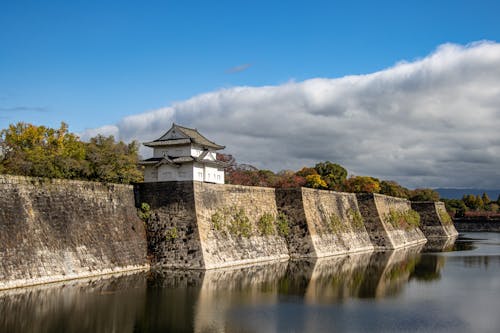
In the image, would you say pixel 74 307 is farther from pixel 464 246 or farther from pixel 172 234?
pixel 464 246

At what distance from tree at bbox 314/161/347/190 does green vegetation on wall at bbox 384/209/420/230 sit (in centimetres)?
1216

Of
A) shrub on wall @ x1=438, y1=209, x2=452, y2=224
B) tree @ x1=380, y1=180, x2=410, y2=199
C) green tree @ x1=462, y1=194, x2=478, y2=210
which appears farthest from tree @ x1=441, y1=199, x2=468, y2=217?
shrub on wall @ x1=438, y1=209, x2=452, y2=224

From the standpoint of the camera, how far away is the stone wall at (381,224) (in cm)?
3875

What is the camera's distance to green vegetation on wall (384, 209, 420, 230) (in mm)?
43072

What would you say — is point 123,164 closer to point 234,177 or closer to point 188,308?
point 188,308

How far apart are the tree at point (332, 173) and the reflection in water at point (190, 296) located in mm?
37594

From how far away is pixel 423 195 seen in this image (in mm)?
79438

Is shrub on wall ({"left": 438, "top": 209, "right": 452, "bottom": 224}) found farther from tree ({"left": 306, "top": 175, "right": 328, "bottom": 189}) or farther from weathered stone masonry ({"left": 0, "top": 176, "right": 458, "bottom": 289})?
weathered stone masonry ({"left": 0, "top": 176, "right": 458, "bottom": 289})

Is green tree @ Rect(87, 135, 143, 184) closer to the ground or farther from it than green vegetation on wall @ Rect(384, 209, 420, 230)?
farther from it

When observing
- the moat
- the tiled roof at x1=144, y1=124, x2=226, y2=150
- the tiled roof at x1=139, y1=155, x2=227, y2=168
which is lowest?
the moat

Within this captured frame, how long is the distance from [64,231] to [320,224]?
642 inches

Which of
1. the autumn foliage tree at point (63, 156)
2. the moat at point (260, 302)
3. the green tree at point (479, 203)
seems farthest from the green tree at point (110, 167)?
the green tree at point (479, 203)

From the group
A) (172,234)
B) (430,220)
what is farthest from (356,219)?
(430,220)

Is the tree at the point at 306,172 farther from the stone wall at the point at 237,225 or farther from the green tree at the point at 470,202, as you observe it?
the green tree at the point at 470,202
